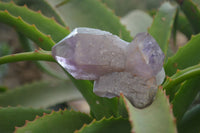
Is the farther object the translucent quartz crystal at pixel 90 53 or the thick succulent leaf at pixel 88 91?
the thick succulent leaf at pixel 88 91

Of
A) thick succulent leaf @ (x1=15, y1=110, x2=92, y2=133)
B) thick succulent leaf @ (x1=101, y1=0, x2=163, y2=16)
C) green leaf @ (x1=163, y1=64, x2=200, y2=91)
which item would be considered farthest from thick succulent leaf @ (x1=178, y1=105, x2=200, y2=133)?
thick succulent leaf @ (x1=101, y1=0, x2=163, y2=16)

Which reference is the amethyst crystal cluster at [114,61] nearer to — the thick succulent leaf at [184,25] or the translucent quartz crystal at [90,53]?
the translucent quartz crystal at [90,53]

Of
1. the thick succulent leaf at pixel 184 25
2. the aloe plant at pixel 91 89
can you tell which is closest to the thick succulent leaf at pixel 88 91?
the aloe plant at pixel 91 89

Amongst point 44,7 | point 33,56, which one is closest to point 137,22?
point 44,7

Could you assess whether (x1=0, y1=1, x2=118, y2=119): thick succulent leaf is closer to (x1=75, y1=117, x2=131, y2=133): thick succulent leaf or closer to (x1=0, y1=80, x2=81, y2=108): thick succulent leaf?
(x1=75, y1=117, x2=131, y2=133): thick succulent leaf

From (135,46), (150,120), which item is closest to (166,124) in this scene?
(150,120)

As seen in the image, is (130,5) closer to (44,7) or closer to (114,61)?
(44,7)
